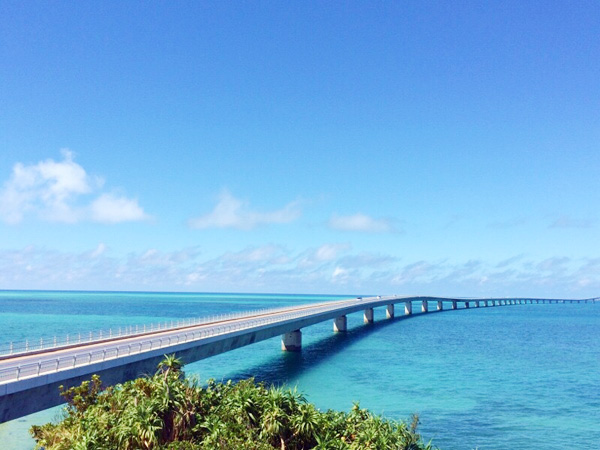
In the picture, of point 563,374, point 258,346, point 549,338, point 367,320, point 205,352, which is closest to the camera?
point 205,352

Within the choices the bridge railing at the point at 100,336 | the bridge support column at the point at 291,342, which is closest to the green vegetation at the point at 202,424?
the bridge railing at the point at 100,336

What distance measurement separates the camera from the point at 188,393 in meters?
28.0

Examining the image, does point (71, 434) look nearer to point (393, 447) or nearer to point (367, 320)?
point (393, 447)

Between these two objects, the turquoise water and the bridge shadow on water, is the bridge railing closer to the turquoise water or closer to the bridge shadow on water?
the turquoise water

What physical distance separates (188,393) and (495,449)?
77.5 feet

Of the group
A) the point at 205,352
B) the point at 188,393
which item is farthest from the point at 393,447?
the point at 205,352

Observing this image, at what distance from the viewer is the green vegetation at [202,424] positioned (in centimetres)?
2422

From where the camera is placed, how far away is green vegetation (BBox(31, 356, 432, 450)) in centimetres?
2422

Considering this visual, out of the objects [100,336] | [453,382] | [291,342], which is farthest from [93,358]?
[291,342]

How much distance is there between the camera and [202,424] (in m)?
26.2

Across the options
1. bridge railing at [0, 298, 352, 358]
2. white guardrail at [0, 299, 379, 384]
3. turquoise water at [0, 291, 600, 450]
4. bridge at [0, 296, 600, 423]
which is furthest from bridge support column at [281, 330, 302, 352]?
white guardrail at [0, 299, 379, 384]

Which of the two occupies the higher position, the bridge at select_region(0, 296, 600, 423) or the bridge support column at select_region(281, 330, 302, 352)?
the bridge at select_region(0, 296, 600, 423)

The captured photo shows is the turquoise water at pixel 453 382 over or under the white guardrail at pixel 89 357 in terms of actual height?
under

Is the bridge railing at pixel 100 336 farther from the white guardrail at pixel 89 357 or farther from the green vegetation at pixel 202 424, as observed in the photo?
the green vegetation at pixel 202 424
